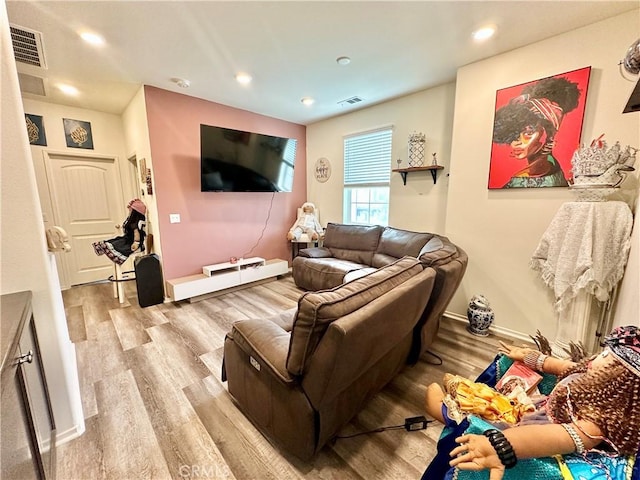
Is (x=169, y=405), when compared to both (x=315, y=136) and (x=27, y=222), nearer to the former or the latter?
(x=27, y=222)

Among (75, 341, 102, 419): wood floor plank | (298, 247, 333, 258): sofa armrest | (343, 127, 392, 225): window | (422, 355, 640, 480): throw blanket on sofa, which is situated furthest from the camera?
(298, 247, 333, 258): sofa armrest

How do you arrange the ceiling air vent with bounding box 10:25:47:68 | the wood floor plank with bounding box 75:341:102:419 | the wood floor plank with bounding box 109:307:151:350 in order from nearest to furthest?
the wood floor plank with bounding box 75:341:102:419, the ceiling air vent with bounding box 10:25:47:68, the wood floor plank with bounding box 109:307:151:350

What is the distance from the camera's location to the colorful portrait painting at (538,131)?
2.09m

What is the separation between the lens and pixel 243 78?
286 centimetres

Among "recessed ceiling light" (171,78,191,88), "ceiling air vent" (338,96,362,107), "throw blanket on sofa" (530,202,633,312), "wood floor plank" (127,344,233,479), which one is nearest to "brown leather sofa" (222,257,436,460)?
"wood floor plank" (127,344,233,479)

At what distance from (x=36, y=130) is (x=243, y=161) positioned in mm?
2814

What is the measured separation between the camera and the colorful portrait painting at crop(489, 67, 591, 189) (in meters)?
2.09

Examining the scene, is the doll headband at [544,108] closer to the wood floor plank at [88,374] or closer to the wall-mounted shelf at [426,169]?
the wall-mounted shelf at [426,169]

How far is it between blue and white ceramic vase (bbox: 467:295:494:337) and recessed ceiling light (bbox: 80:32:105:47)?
13.8 ft

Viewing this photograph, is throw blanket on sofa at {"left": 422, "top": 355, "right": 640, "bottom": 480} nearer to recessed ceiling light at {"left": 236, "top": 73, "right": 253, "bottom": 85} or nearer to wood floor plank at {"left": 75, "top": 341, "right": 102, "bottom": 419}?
wood floor plank at {"left": 75, "top": 341, "right": 102, "bottom": 419}

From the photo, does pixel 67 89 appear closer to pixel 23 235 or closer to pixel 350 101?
pixel 23 235

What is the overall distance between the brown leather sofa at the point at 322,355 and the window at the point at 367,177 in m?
2.38

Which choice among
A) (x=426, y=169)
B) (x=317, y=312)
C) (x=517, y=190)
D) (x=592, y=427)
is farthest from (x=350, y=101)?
(x=592, y=427)

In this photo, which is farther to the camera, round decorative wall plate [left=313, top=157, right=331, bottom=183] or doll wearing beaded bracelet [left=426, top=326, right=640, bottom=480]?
round decorative wall plate [left=313, top=157, right=331, bottom=183]
